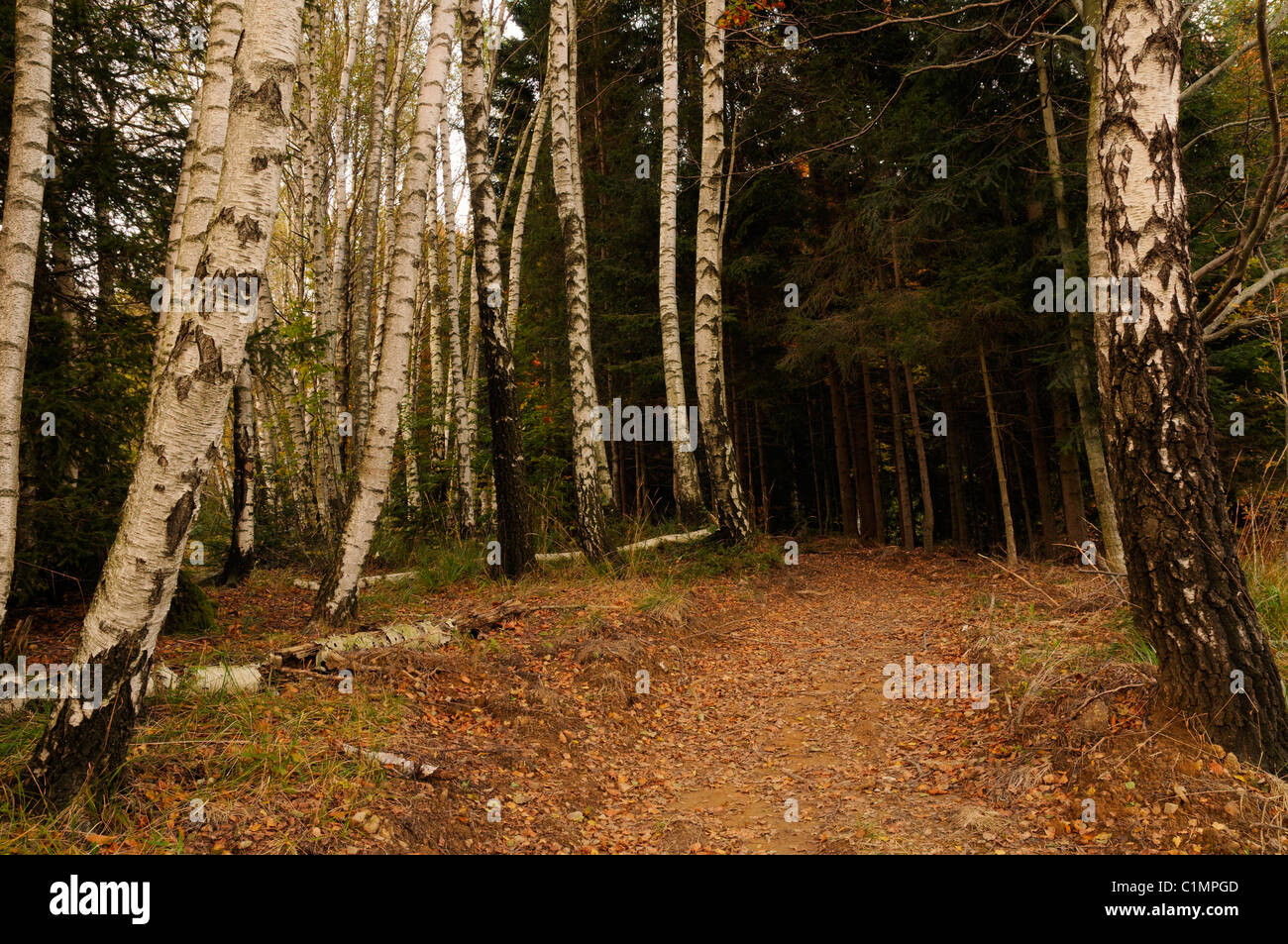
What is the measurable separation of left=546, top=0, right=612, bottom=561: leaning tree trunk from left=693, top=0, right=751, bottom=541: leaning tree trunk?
2023mm

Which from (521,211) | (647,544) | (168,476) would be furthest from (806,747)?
(521,211)

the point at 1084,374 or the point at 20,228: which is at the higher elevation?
the point at 20,228

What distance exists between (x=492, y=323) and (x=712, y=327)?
391cm

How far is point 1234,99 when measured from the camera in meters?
11.2

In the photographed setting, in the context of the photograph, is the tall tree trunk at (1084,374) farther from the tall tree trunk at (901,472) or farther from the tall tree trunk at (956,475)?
the tall tree trunk at (956,475)

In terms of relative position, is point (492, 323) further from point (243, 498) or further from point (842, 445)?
point (842, 445)

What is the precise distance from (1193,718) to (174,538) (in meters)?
4.99

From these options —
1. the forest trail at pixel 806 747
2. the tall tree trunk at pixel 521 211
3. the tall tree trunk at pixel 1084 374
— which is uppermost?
the tall tree trunk at pixel 521 211

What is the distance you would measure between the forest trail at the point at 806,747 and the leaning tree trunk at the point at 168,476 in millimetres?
2500

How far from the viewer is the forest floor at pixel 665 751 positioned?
3.21 metres

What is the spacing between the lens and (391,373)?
591 cm

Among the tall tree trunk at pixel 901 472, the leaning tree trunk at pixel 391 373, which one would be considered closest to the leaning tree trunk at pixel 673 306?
the leaning tree trunk at pixel 391 373
